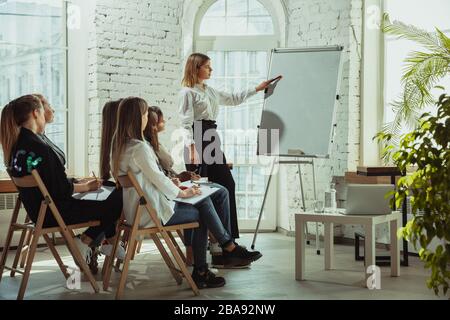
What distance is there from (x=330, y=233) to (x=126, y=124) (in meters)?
1.90

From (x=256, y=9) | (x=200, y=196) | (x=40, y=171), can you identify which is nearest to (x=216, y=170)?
(x=200, y=196)

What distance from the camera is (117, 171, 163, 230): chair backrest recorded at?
3.87 metres

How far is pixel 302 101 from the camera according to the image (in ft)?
18.9

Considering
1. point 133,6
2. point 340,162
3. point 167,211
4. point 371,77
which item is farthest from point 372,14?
point 167,211

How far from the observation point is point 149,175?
3.98m

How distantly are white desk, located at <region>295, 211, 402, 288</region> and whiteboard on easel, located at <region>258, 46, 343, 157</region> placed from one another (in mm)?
912

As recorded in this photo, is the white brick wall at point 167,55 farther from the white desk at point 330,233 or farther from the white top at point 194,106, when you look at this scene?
the white desk at point 330,233

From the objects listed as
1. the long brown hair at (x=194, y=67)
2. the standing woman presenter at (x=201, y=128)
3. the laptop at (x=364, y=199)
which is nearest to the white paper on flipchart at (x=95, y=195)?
the standing woman presenter at (x=201, y=128)

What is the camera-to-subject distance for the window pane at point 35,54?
20.1ft

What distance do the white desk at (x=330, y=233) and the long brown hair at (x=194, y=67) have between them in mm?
1538

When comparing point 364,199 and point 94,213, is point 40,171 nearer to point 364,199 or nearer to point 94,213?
point 94,213

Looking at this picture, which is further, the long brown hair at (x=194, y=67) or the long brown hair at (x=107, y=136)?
the long brown hair at (x=194, y=67)

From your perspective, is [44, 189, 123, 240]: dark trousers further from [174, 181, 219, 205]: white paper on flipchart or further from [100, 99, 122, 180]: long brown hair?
[174, 181, 219, 205]: white paper on flipchart

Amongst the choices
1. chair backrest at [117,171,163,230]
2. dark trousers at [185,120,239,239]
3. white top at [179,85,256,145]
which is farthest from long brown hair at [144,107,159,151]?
chair backrest at [117,171,163,230]
